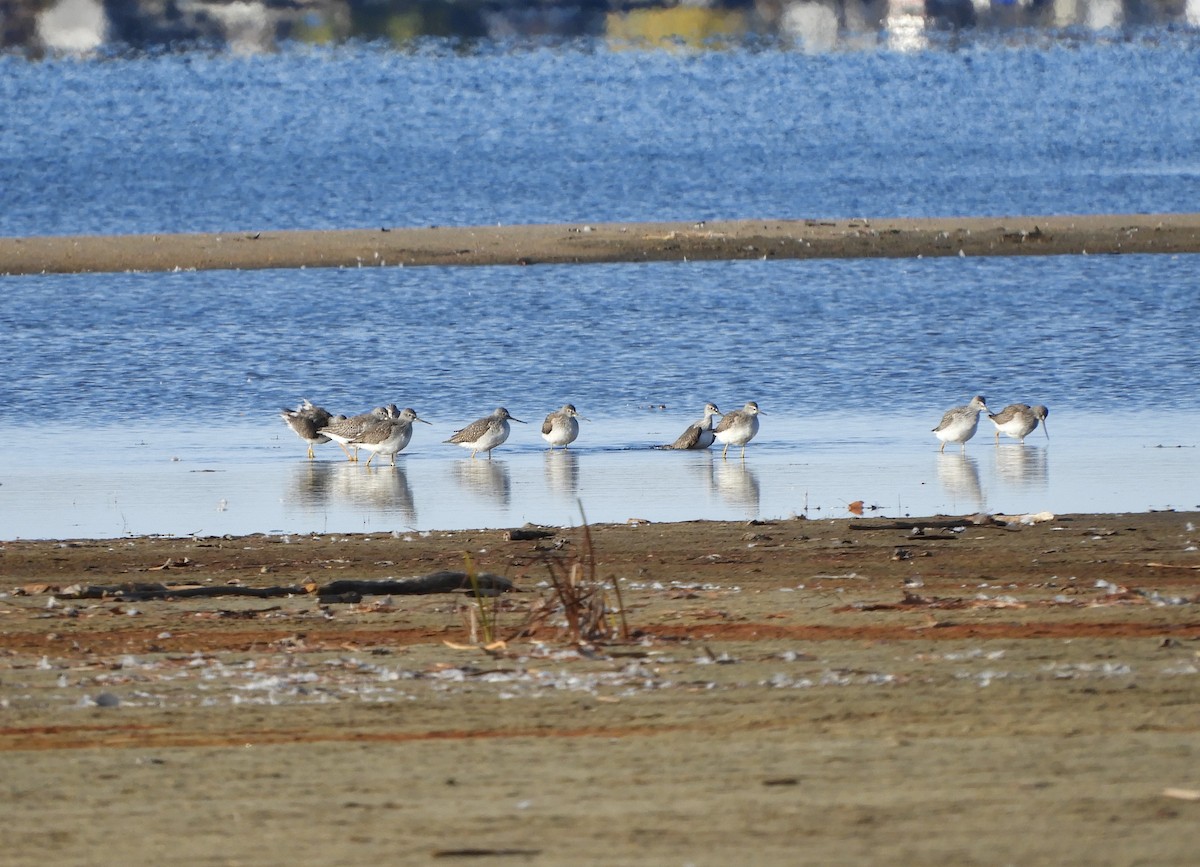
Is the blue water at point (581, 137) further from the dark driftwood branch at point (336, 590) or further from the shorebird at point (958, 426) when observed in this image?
the dark driftwood branch at point (336, 590)

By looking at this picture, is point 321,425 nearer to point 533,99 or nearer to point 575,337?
point 575,337

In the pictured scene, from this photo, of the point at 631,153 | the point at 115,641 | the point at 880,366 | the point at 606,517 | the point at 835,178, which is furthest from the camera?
the point at 631,153

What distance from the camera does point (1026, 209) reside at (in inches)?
1768

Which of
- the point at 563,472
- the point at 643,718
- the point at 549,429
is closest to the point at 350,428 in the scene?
the point at 549,429

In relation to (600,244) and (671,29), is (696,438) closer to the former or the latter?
(600,244)

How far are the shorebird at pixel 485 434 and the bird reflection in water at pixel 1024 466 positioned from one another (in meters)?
3.59

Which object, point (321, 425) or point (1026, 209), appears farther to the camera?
point (1026, 209)

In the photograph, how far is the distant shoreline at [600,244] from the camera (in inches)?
1324

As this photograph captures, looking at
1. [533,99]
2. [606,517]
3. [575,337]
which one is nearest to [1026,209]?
[575,337]

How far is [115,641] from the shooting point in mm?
9523

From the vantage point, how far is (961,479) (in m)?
15.6

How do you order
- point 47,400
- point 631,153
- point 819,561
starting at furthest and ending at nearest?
point 631,153, point 47,400, point 819,561

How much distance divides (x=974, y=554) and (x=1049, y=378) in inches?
398

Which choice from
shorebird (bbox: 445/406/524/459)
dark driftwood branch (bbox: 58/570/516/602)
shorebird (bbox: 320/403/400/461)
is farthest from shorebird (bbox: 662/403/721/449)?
dark driftwood branch (bbox: 58/570/516/602)
